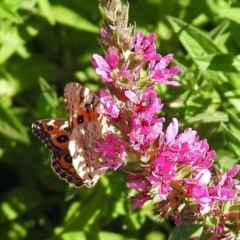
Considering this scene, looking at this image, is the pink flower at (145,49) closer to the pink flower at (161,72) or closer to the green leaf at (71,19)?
Result: the pink flower at (161,72)

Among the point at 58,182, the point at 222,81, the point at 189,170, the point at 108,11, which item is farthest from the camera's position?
the point at 58,182

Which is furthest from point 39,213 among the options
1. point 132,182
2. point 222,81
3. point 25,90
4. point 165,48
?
point 132,182

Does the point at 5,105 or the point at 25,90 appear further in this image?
the point at 25,90

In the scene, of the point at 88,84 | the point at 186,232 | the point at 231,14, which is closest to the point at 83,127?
the point at 186,232

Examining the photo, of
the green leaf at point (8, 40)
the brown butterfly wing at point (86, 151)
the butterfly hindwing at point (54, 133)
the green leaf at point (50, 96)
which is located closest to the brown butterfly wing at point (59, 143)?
the butterfly hindwing at point (54, 133)

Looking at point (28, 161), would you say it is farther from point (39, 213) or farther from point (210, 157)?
point (210, 157)

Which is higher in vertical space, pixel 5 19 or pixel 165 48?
pixel 5 19

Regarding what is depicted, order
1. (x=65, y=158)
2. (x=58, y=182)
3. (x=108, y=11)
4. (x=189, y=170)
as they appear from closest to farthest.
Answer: (x=108, y=11) → (x=189, y=170) → (x=65, y=158) → (x=58, y=182)

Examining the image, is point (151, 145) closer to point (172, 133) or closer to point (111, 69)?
point (172, 133)
